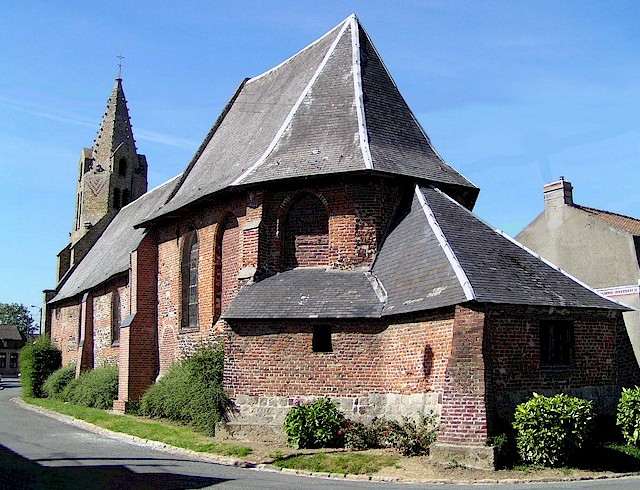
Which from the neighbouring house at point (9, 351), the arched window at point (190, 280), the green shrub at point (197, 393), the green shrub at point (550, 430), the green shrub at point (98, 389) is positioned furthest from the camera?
the neighbouring house at point (9, 351)

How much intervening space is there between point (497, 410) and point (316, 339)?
4968 mm

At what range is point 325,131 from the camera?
64.3ft

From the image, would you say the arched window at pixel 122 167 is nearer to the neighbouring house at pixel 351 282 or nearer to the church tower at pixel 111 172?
→ the church tower at pixel 111 172

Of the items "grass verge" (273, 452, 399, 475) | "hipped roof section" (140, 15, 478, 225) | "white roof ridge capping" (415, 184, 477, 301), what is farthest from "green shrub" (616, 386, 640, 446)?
"hipped roof section" (140, 15, 478, 225)

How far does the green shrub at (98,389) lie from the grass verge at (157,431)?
54cm

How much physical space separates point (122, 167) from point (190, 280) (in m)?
24.2

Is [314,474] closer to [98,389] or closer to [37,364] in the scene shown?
[98,389]

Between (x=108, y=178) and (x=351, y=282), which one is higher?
(x=108, y=178)

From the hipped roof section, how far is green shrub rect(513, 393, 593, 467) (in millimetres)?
7422

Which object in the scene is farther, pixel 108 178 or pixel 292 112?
pixel 108 178

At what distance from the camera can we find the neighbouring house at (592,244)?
79.9 feet

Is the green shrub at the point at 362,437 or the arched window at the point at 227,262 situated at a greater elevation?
the arched window at the point at 227,262

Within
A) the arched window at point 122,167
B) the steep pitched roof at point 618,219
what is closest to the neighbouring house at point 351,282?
the steep pitched roof at point 618,219

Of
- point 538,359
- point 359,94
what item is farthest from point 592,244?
point 538,359
